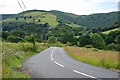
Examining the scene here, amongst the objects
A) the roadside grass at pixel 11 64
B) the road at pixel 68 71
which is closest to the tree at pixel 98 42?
the roadside grass at pixel 11 64

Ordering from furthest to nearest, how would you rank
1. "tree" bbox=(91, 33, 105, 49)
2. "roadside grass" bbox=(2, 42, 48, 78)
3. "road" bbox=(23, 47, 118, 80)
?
"tree" bbox=(91, 33, 105, 49) → "road" bbox=(23, 47, 118, 80) → "roadside grass" bbox=(2, 42, 48, 78)

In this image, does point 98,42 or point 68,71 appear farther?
point 98,42

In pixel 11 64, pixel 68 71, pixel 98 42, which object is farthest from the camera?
pixel 98 42

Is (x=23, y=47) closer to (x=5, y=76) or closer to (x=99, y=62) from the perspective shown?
(x=99, y=62)

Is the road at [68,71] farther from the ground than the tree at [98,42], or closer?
farther from the ground

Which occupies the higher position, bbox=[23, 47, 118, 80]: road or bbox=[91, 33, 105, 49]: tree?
bbox=[23, 47, 118, 80]: road

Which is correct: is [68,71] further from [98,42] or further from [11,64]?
[98,42]

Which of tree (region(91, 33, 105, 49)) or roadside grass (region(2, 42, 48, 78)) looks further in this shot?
tree (region(91, 33, 105, 49))

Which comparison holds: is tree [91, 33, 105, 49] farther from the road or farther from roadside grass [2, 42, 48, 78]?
the road

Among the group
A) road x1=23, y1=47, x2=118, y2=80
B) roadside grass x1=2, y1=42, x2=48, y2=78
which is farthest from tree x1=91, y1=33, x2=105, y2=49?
road x1=23, y1=47, x2=118, y2=80

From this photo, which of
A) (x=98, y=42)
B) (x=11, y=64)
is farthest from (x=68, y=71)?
(x=98, y=42)

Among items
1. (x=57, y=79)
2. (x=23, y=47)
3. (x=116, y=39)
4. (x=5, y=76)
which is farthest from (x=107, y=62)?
(x=116, y=39)

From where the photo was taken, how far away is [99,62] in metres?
24.4

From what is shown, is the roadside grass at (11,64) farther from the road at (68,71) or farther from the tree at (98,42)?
the tree at (98,42)
